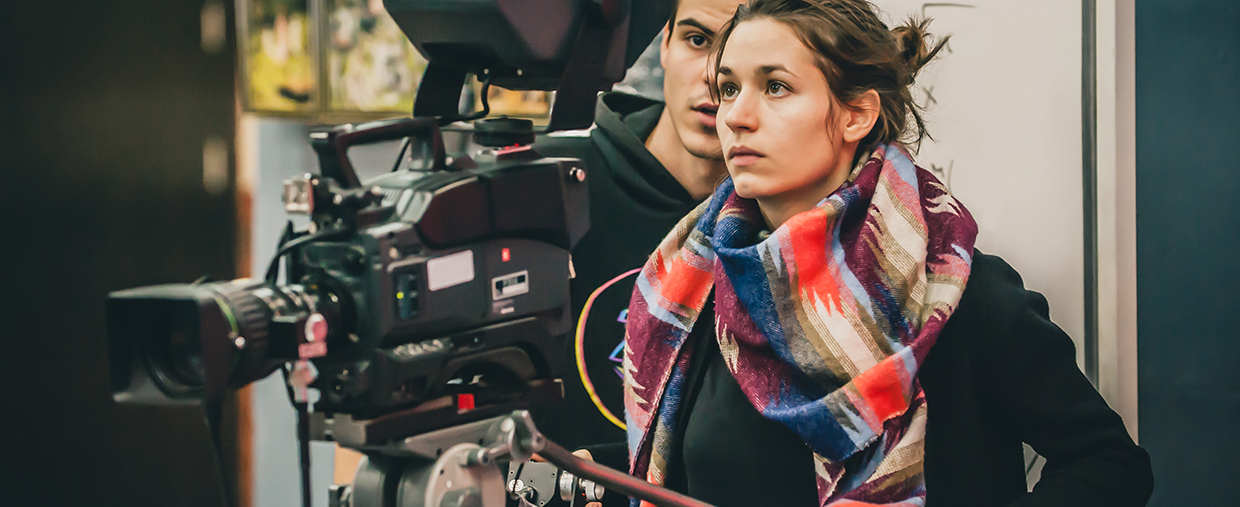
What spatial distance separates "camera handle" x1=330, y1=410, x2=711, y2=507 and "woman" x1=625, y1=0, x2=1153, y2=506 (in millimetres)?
234

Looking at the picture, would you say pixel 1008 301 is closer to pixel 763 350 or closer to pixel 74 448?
pixel 763 350

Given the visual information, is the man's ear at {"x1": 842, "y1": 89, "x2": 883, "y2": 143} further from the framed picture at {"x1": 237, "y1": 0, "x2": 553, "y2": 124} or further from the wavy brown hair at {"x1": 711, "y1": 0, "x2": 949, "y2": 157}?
the framed picture at {"x1": 237, "y1": 0, "x2": 553, "y2": 124}

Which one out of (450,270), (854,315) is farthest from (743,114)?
(450,270)

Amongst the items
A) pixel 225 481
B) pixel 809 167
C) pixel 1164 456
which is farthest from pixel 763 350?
pixel 1164 456

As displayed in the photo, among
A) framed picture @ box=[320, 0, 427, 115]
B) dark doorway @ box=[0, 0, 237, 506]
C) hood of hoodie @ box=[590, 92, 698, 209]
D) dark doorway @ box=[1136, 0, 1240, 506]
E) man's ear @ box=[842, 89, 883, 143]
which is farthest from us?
framed picture @ box=[320, 0, 427, 115]

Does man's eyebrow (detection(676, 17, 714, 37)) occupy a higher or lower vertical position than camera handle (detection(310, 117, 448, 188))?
higher

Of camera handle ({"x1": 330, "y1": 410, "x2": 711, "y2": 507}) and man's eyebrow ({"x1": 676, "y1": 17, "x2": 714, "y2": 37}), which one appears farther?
man's eyebrow ({"x1": 676, "y1": 17, "x2": 714, "y2": 37})

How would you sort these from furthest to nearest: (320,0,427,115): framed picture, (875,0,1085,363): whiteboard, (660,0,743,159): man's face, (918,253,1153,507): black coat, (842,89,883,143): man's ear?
1. (320,0,427,115): framed picture
2. (660,0,743,159): man's face
3. (875,0,1085,363): whiteboard
4. (842,89,883,143): man's ear
5. (918,253,1153,507): black coat

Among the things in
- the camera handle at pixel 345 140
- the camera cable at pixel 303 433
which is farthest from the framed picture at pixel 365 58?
the camera cable at pixel 303 433

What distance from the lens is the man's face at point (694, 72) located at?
1.66m

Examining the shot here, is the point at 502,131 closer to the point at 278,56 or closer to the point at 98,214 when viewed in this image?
the point at 98,214

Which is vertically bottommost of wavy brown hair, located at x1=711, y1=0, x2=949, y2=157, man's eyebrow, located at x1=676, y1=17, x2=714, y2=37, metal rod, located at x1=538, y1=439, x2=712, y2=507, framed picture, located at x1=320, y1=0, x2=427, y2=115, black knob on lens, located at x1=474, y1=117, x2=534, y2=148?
metal rod, located at x1=538, y1=439, x2=712, y2=507

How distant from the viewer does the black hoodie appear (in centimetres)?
172

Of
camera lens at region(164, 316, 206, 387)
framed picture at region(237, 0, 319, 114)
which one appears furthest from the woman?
framed picture at region(237, 0, 319, 114)
